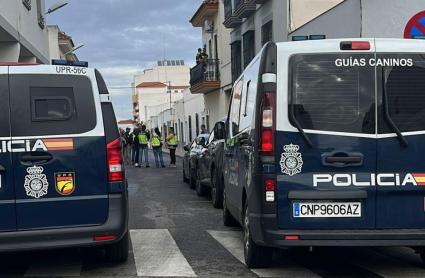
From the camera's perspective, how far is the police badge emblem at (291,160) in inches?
205

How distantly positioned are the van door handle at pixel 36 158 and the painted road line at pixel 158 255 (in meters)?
1.45

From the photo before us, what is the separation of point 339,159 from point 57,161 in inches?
101

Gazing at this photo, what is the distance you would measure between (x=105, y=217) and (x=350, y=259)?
278 cm

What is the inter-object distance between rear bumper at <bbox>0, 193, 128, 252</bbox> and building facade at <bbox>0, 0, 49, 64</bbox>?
926 cm

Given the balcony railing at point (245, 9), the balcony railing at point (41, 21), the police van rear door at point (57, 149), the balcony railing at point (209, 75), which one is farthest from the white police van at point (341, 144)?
the balcony railing at point (209, 75)

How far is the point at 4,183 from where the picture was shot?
17.3ft

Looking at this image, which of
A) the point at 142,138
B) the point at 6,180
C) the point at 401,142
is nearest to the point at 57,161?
the point at 6,180

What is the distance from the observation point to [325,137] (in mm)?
5215

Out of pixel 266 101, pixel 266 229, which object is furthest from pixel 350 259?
pixel 266 101

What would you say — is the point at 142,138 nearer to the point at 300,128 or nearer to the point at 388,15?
the point at 388,15

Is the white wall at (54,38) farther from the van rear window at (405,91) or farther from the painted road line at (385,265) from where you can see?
the van rear window at (405,91)

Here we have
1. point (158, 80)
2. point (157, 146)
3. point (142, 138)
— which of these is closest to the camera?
point (157, 146)

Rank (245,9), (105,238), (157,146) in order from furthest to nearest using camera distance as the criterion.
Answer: (157,146), (245,9), (105,238)

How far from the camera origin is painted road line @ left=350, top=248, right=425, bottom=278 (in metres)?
5.75
